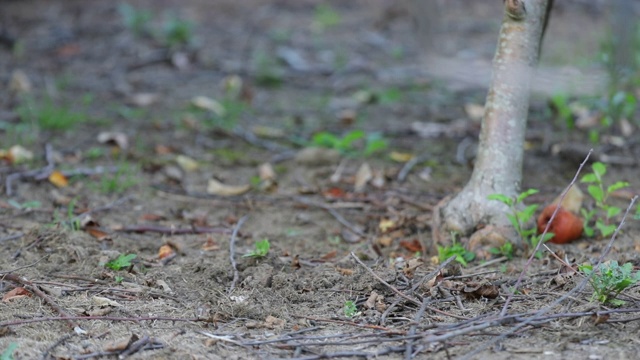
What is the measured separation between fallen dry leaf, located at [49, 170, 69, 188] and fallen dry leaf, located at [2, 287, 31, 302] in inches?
54.9

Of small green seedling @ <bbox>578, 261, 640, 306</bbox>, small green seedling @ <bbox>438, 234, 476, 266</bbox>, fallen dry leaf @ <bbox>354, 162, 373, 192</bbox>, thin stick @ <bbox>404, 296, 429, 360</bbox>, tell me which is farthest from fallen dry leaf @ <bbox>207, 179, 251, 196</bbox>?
small green seedling @ <bbox>578, 261, 640, 306</bbox>

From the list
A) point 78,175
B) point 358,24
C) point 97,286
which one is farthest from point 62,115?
point 358,24

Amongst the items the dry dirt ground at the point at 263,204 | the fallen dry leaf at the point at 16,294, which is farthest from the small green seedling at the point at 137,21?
the fallen dry leaf at the point at 16,294

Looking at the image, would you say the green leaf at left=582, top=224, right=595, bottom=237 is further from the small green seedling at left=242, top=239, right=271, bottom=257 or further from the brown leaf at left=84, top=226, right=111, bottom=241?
the brown leaf at left=84, top=226, right=111, bottom=241

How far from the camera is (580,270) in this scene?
2875 mm

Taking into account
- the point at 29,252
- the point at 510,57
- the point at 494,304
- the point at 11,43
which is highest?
the point at 510,57

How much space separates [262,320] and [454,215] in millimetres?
1063

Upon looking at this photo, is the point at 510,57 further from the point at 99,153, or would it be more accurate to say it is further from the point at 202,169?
the point at 99,153

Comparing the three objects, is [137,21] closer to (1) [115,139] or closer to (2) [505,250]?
(1) [115,139]

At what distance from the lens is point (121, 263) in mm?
3078

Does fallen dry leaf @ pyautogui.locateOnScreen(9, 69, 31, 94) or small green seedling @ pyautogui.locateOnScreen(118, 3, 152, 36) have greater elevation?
small green seedling @ pyautogui.locateOnScreen(118, 3, 152, 36)

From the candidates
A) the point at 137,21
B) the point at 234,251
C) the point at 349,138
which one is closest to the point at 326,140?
the point at 349,138

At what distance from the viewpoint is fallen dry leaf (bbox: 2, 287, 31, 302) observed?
9.13ft

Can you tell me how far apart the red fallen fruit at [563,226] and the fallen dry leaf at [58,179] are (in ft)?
8.00
